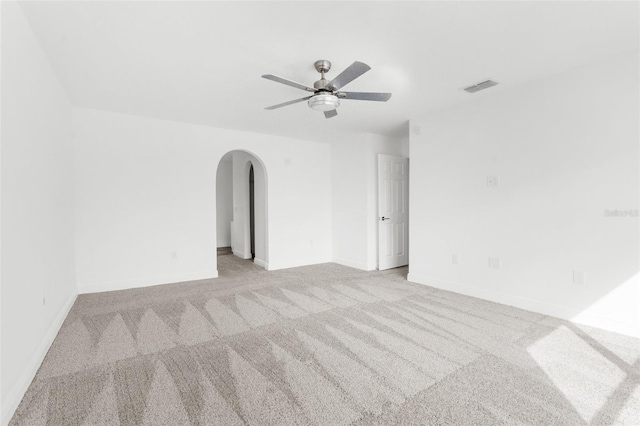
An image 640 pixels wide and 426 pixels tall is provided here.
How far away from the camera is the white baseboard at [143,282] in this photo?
13.7 feet

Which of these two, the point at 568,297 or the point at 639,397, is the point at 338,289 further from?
the point at 639,397

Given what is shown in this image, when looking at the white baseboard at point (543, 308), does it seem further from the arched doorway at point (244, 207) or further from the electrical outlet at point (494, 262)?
the arched doorway at point (244, 207)

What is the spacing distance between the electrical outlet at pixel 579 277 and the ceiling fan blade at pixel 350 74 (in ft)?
9.28

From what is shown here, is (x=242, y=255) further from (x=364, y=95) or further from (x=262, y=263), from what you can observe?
(x=364, y=95)

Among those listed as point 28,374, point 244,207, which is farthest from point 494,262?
point 244,207

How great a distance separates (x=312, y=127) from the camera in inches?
200

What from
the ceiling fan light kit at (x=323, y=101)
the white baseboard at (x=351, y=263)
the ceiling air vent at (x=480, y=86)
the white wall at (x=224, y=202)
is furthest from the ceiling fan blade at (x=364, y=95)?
the white wall at (x=224, y=202)

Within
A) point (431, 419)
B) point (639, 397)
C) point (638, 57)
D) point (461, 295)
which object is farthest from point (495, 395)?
point (638, 57)

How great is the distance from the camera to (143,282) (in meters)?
4.50

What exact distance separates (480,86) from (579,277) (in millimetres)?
2178

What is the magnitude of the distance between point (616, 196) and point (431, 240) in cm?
202

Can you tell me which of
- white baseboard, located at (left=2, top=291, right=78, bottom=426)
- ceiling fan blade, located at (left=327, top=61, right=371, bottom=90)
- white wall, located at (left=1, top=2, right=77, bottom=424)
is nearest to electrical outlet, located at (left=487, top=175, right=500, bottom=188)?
ceiling fan blade, located at (left=327, top=61, right=371, bottom=90)

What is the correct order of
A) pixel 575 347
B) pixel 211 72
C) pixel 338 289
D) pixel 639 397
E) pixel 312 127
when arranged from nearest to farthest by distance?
1. pixel 639 397
2. pixel 575 347
3. pixel 211 72
4. pixel 338 289
5. pixel 312 127

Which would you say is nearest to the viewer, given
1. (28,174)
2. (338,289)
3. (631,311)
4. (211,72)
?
(28,174)
